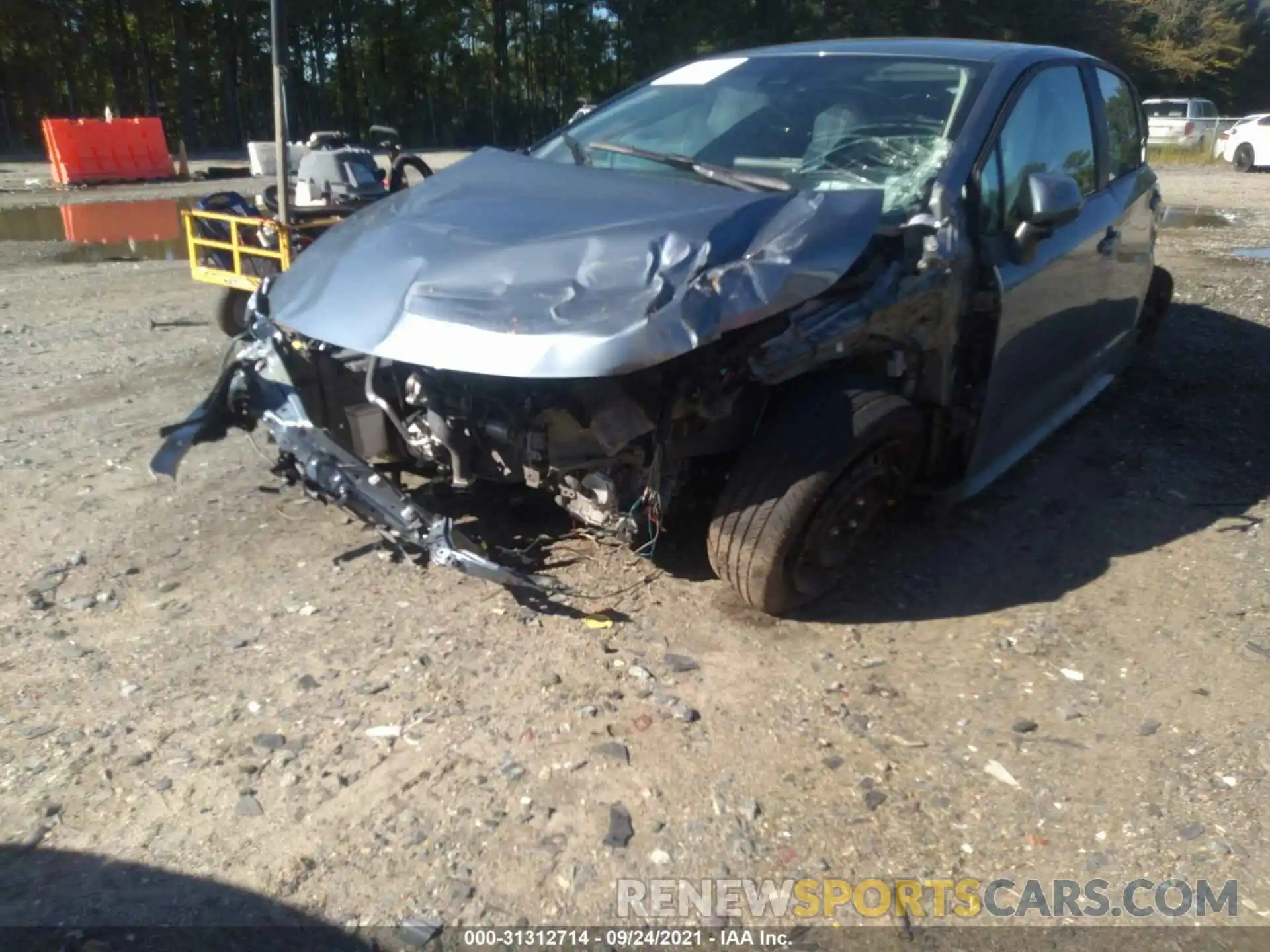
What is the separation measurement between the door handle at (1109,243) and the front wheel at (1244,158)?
24527 millimetres

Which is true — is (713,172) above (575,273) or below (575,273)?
above

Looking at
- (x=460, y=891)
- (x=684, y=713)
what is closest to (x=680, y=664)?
(x=684, y=713)

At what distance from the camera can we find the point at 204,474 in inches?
183

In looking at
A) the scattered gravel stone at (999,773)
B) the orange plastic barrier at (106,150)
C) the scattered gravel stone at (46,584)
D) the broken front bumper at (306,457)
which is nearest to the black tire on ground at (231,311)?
the broken front bumper at (306,457)

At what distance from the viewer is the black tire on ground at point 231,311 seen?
23.4 feet

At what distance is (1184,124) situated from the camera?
99.3 feet

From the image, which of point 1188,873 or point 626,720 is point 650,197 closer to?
point 626,720

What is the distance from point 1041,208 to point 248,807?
3.18 meters

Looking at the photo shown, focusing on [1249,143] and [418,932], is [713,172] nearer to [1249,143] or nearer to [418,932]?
[418,932]

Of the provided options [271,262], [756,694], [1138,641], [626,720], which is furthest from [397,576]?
[271,262]

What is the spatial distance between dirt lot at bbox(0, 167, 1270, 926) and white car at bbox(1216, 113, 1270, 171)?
2429 cm

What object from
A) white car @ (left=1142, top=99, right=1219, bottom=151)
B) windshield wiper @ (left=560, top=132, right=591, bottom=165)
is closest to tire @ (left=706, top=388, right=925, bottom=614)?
windshield wiper @ (left=560, top=132, right=591, bottom=165)

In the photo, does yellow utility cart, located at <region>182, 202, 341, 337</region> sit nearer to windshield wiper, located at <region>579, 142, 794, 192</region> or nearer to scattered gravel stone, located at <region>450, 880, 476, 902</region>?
windshield wiper, located at <region>579, 142, 794, 192</region>

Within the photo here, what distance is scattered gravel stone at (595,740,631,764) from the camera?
281 cm
